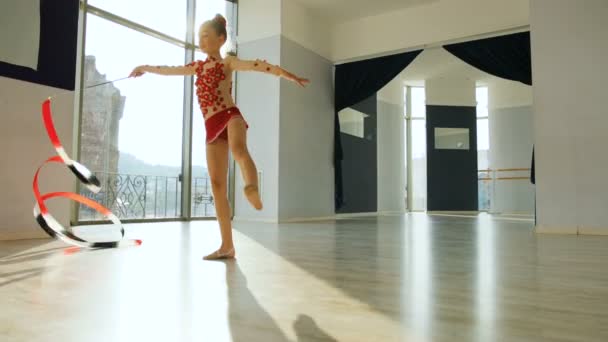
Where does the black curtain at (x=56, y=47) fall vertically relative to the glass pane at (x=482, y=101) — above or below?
below

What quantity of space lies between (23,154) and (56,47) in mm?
945

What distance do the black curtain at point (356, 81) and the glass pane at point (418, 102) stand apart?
497 centimetres

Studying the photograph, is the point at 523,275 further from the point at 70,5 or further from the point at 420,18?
the point at 420,18

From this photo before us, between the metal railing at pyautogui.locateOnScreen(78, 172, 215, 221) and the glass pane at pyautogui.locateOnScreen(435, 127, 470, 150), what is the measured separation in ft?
22.5

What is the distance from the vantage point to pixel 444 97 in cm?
1145

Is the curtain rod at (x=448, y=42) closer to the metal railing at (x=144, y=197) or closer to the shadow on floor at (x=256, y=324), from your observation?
the metal railing at (x=144, y=197)

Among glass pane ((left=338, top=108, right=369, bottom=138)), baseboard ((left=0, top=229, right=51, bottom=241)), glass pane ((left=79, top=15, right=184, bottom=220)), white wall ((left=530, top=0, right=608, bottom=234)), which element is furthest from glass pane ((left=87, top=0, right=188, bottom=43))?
white wall ((left=530, top=0, right=608, bottom=234))

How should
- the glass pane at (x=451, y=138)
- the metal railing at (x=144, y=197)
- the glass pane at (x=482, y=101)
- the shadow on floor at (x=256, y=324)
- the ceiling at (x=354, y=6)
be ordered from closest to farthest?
the shadow on floor at (x=256, y=324) → the metal railing at (x=144, y=197) → the ceiling at (x=354, y=6) → the glass pane at (x=451, y=138) → the glass pane at (x=482, y=101)

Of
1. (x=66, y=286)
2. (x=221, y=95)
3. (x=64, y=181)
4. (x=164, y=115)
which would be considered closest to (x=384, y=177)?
(x=164, y=115)

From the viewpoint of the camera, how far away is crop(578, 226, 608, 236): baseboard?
175 inches

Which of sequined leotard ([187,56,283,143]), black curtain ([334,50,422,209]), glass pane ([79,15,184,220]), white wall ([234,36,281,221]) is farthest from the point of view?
black curtain ([334,50,422,209])

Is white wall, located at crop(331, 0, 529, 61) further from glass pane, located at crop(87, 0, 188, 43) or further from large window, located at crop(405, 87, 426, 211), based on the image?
large window, located at crop(405, 87, 426, 211)

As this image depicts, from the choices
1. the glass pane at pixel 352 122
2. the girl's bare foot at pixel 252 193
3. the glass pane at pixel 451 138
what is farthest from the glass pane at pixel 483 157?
the girl's bare foot at pixel 252 193

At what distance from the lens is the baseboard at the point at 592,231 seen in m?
4.44
